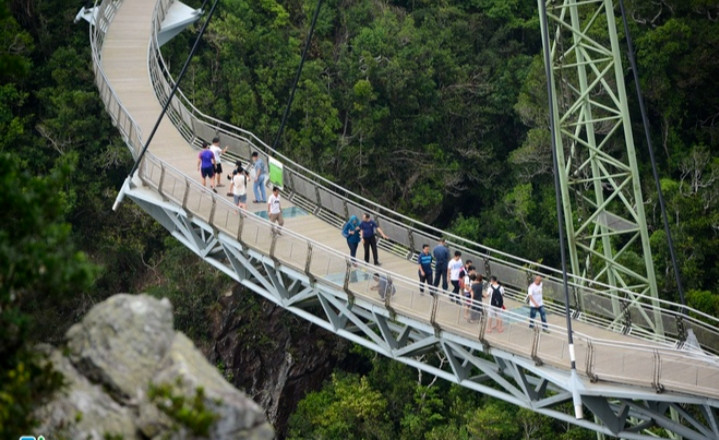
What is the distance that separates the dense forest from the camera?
28.0m

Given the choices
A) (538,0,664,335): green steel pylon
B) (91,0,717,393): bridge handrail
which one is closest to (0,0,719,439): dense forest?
(538,0,664,335): green steel pylon

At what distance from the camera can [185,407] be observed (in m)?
9.60

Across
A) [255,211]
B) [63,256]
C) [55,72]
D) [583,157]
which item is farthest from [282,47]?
[63,256]

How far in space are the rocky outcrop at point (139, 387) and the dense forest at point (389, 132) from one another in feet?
46.0

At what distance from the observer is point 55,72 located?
1199 inches

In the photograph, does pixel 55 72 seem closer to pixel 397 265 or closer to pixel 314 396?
pixel 314 396

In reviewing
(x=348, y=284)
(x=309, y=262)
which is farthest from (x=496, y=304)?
(x=309, y=262)

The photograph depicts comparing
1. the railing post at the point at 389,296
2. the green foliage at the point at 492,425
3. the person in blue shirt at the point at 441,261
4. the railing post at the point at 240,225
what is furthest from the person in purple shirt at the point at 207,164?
the green foliage at the point at 492,425

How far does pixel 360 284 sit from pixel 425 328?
1.72 meters

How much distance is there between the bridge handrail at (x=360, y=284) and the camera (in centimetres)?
1614

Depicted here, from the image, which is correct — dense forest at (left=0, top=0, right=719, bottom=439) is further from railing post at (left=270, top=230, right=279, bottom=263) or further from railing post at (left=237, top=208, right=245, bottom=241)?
railing post at (left=270, top=230, right=279, bottom=263)

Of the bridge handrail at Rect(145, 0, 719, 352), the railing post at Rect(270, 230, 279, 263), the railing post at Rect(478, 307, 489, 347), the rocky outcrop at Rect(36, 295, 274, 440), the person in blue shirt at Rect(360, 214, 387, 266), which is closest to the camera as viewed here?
the rocky outcrop at Rect(36, 295, 274, 440)

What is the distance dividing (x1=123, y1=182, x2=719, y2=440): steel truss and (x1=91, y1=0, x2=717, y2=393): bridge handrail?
0.15 meters

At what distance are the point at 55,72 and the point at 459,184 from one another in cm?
1377
